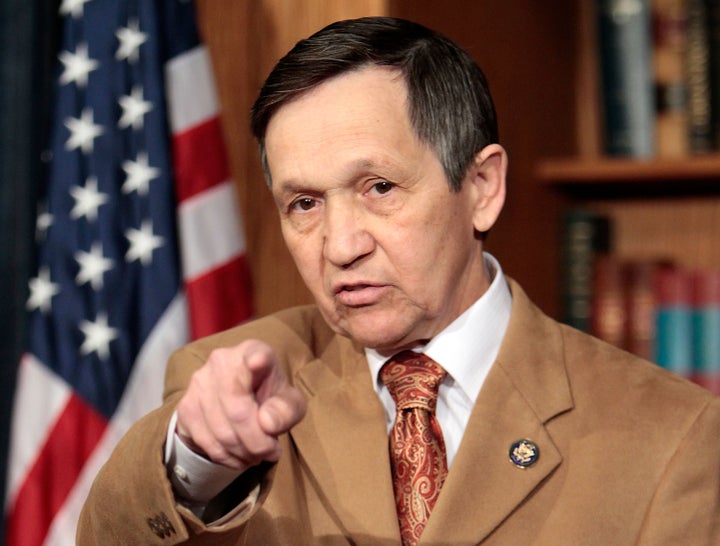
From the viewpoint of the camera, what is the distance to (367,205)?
4.84 feet

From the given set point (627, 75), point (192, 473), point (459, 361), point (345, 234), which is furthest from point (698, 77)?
point (192, 473)

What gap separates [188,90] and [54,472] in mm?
756

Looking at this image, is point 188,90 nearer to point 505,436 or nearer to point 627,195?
point 505,436

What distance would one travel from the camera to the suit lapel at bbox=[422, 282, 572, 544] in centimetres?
145

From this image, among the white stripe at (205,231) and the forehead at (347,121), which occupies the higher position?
the forehead at (347,121)

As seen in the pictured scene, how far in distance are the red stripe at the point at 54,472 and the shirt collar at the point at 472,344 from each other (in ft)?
2.39

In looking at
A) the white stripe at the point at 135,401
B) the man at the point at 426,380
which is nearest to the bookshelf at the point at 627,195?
the white stripe at the point at 135,401

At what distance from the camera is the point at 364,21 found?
155cm

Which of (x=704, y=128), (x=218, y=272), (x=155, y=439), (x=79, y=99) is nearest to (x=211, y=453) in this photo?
(x=155, y=439)

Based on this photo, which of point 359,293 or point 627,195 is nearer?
point 359,293

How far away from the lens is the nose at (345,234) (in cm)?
144

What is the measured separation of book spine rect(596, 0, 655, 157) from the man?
1.05m

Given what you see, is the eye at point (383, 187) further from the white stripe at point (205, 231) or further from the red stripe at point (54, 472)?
the red stripe at point (54, 472)

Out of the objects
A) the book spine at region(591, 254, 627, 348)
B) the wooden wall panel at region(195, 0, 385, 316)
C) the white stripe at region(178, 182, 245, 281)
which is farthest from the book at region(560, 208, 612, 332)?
the white stripe at region(178, 182, 245, 281)
